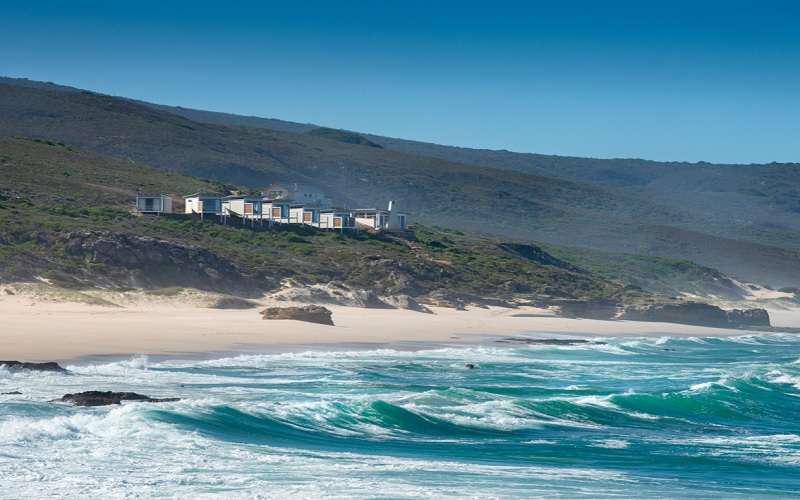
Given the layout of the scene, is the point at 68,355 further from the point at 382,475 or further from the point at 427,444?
the point at 382,475

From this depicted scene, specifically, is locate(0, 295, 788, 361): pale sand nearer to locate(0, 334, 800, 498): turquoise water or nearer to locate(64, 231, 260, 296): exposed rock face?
locate(0, 334, 800, 498): turquoise water

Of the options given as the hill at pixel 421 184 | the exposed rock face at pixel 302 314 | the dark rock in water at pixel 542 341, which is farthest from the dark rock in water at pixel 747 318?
the hill at pixel 421 184

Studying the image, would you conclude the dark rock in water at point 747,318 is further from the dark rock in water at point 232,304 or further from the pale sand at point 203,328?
A: the dark rock in water at point 232,304

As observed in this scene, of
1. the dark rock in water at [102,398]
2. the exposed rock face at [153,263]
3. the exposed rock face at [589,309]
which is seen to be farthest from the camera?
the exposed rock face at [589,309]

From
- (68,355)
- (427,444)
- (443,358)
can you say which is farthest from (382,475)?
(443,358)

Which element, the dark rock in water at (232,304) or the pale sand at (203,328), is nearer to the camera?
the pale sand at (203,328)

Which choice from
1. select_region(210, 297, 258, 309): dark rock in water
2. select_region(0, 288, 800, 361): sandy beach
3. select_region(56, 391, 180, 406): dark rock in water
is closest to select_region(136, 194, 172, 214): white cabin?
select_region(0, 288, 800, 361): sandy beach
